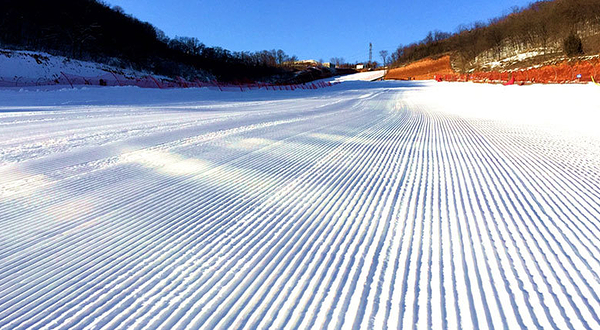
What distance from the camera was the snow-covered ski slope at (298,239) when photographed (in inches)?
64.9

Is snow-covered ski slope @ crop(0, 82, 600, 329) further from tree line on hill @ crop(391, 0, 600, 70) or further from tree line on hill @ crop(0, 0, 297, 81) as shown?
tree line on hill @ crop(0, 0, 297, 81)

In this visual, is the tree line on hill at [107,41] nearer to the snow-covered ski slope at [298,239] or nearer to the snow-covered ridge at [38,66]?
the snow-covered ridge at [38,66]

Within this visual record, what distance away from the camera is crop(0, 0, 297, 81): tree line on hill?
42562mm

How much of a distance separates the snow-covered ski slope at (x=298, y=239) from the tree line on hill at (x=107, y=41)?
4763 cm

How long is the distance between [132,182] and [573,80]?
30.1 meters

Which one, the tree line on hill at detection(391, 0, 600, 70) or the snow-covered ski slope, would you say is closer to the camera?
the snow-covered ski slope

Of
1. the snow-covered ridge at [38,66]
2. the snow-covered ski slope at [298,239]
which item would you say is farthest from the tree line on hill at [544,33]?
the snow-covered ridge at [38,66]

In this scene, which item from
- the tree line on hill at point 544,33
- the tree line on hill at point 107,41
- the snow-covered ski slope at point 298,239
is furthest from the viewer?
the tree line on hill at point 107,41

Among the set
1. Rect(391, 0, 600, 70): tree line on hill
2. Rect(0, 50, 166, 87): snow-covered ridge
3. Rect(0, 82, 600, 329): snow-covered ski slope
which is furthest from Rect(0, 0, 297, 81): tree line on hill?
Rect(0, 82, 600, 329): snow-covered ski slope

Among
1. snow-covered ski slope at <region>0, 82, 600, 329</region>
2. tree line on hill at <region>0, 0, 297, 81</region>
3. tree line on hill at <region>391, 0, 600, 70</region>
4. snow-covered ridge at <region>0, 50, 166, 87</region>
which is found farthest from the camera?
tree line on hill at <region>0, 0, 297, 81</region>

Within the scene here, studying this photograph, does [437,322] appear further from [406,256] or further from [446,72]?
[446,72]

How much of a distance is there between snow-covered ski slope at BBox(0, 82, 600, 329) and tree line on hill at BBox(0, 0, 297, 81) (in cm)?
4763

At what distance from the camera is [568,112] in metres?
11.2

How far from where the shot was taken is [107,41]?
51.1 m
